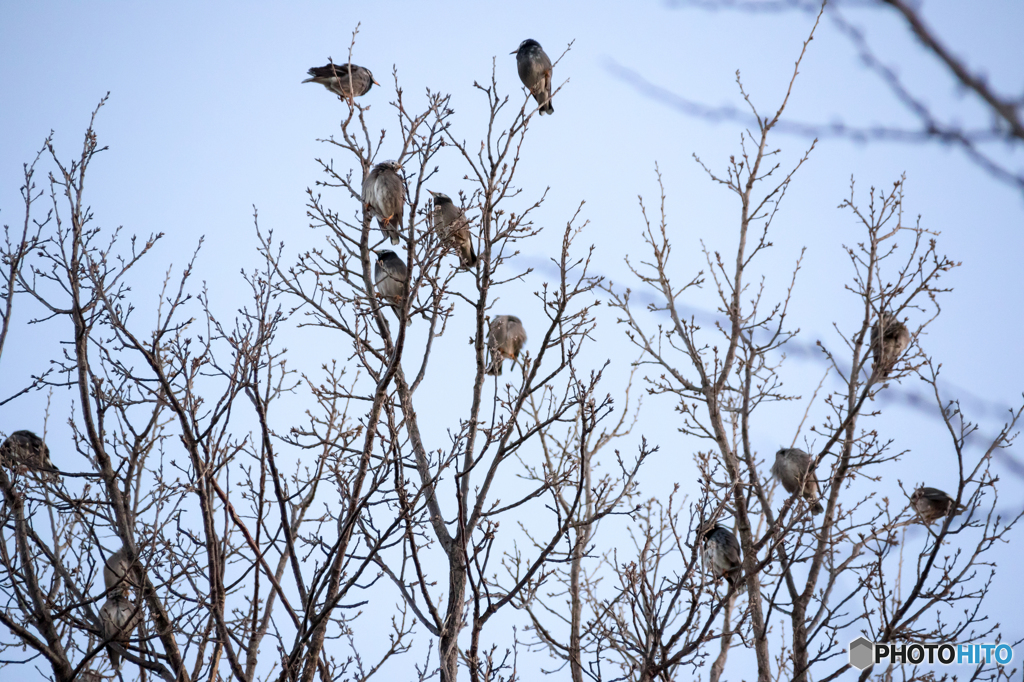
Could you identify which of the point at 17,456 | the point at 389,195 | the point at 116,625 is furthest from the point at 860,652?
the point at 17,456

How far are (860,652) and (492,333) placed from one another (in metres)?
3.71

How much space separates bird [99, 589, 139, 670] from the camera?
4.09m

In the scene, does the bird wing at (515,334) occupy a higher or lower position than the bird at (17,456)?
higher

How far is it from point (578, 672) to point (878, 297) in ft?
12.8

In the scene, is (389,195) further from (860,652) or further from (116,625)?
(860,652)

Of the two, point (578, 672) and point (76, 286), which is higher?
point (76, 286)

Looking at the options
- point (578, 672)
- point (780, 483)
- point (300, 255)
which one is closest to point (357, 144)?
point (300, 255)

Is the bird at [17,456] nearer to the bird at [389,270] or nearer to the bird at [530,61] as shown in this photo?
the bird at [389,270]

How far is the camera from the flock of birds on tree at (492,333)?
19.4 feet

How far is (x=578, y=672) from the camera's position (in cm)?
611

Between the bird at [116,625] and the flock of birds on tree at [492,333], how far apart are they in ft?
0.06

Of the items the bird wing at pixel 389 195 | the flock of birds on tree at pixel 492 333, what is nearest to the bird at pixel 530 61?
the flock of birds on tree at pixel 492 333

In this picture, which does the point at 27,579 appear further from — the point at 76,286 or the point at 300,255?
the point at 300,255

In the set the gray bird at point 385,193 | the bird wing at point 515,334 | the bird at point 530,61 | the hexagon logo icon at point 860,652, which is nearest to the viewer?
the hexagon logo icon at point 860,652
